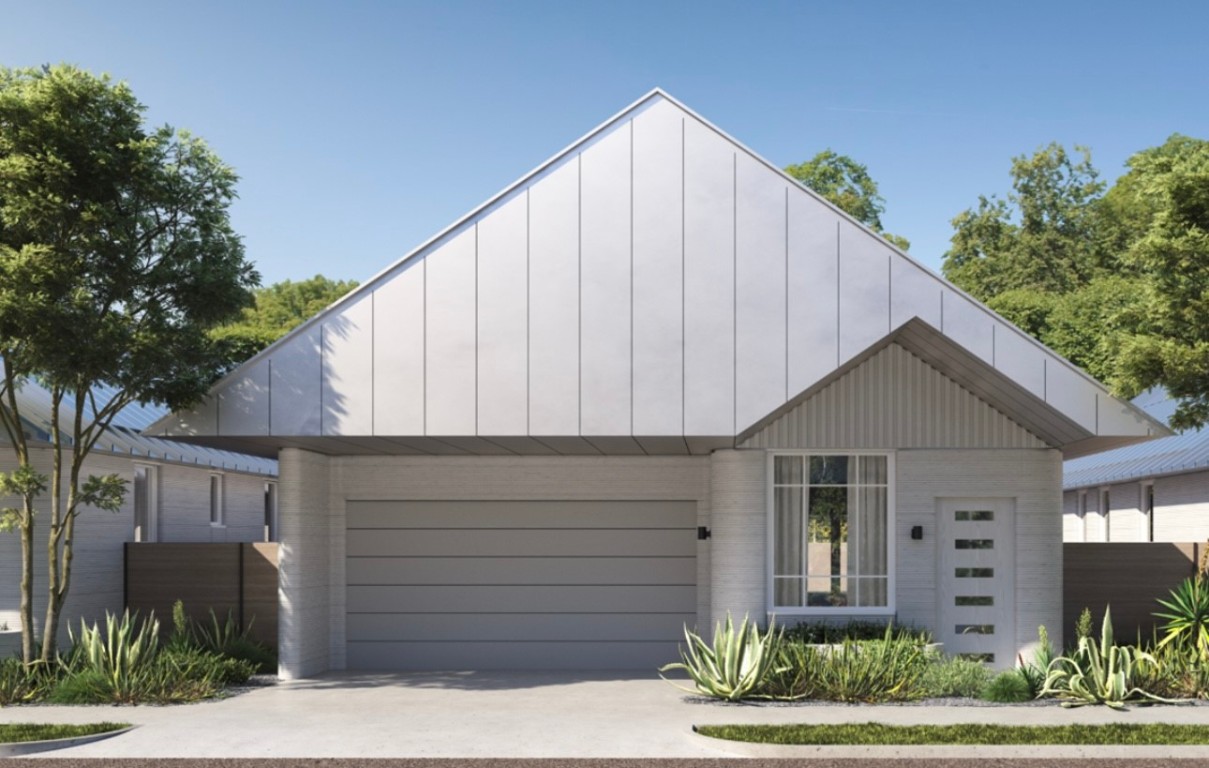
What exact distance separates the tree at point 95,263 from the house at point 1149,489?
14610mm

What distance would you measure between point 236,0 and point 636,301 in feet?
26.3

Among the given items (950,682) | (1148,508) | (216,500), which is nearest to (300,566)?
(216,500)

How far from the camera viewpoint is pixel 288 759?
432 inches

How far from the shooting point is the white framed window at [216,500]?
24.2 metres

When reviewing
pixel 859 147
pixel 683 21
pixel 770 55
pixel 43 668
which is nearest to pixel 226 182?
pixel 43 668

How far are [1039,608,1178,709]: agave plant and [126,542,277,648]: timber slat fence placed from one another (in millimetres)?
10854

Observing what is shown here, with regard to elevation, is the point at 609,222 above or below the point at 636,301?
above

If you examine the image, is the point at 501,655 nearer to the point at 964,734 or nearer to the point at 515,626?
the point at 515,626

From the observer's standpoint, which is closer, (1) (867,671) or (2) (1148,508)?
(1) (867,671)

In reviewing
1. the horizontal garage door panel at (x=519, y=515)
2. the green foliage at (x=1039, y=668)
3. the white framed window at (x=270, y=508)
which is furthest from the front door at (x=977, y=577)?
the white framed window at (x=270, y=508)

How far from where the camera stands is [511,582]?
1844 cm

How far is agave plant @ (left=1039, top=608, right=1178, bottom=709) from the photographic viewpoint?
45.2 feet

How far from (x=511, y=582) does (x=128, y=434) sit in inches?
254

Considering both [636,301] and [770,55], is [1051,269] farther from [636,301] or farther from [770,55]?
[636,301]
